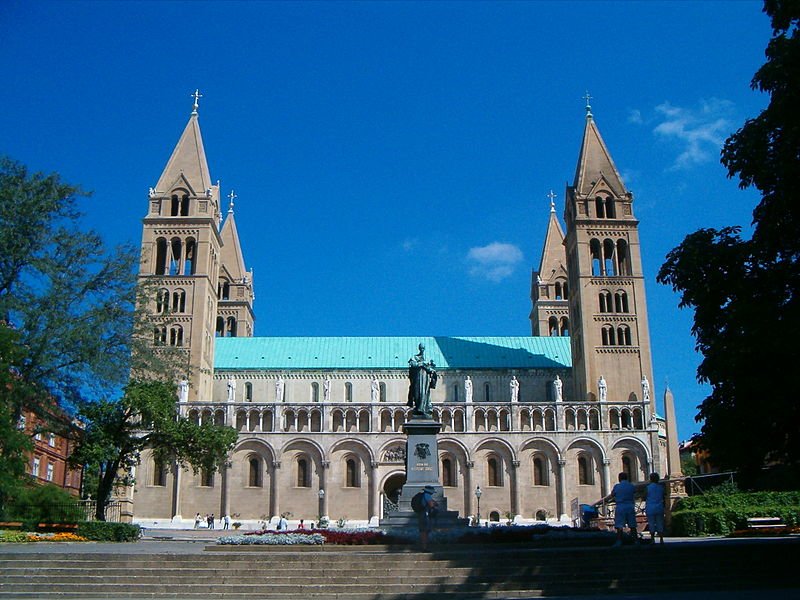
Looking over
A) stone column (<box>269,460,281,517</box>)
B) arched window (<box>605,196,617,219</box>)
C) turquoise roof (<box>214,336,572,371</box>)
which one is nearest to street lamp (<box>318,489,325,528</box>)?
stone column (<box>269,460,281,517</box>)

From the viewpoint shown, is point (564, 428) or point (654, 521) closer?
point (654, 521)

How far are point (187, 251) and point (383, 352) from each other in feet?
62.7

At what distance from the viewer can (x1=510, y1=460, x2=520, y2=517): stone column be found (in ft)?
210

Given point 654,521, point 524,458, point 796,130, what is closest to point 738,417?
point 654,521

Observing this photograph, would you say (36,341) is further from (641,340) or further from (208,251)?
(641,340)

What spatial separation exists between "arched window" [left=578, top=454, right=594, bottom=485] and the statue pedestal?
3593 cm

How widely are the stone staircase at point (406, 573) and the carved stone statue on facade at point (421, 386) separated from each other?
12.4 meters

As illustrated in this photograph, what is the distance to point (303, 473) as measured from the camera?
217 feet

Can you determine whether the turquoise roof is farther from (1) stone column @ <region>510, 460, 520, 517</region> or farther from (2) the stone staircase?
(2) the stone staircase

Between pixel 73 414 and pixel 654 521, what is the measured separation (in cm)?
2602

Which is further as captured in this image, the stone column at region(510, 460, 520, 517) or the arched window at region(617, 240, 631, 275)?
the arched window at region(617, 240, 631, 275)

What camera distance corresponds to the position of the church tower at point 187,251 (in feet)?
227

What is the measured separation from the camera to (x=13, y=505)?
4147 cm

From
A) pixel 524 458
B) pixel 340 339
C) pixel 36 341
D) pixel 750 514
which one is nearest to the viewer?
pixel 36 341
